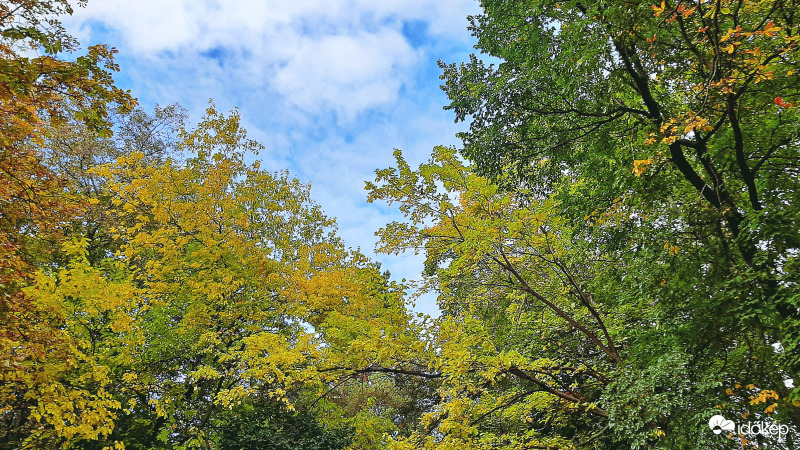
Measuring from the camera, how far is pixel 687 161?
14.6ft

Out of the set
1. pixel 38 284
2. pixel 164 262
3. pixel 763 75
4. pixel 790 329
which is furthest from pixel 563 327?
pixel 38 284

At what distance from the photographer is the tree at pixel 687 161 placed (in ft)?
11.3

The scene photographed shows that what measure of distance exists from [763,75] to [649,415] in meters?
3.07

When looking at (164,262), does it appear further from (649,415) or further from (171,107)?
(171,107)

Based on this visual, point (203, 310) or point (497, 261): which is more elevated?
point (203, 310)

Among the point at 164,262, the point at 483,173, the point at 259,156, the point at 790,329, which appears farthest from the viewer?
the point at 259,156

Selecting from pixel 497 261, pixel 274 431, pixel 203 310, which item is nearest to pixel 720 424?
pixel 497 261

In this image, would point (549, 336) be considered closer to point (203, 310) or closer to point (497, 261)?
point (497, 261)

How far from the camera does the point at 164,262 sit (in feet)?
24.0

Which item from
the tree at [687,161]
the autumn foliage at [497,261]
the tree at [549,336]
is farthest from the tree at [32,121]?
the tree at [687,161]

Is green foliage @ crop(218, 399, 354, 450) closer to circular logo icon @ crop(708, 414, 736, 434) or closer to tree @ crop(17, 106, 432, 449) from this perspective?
tree @ crop(17, 106, 432, 449)

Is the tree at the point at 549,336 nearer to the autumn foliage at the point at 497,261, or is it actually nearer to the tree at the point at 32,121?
the autumn foliage at the point at 497,261

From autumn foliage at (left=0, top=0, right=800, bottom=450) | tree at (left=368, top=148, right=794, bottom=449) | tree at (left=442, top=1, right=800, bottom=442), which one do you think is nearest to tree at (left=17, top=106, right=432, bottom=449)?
autumn foliage at (left=0, top=0, right=800, bottom=450)

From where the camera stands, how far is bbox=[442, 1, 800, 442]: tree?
344 centimetres
